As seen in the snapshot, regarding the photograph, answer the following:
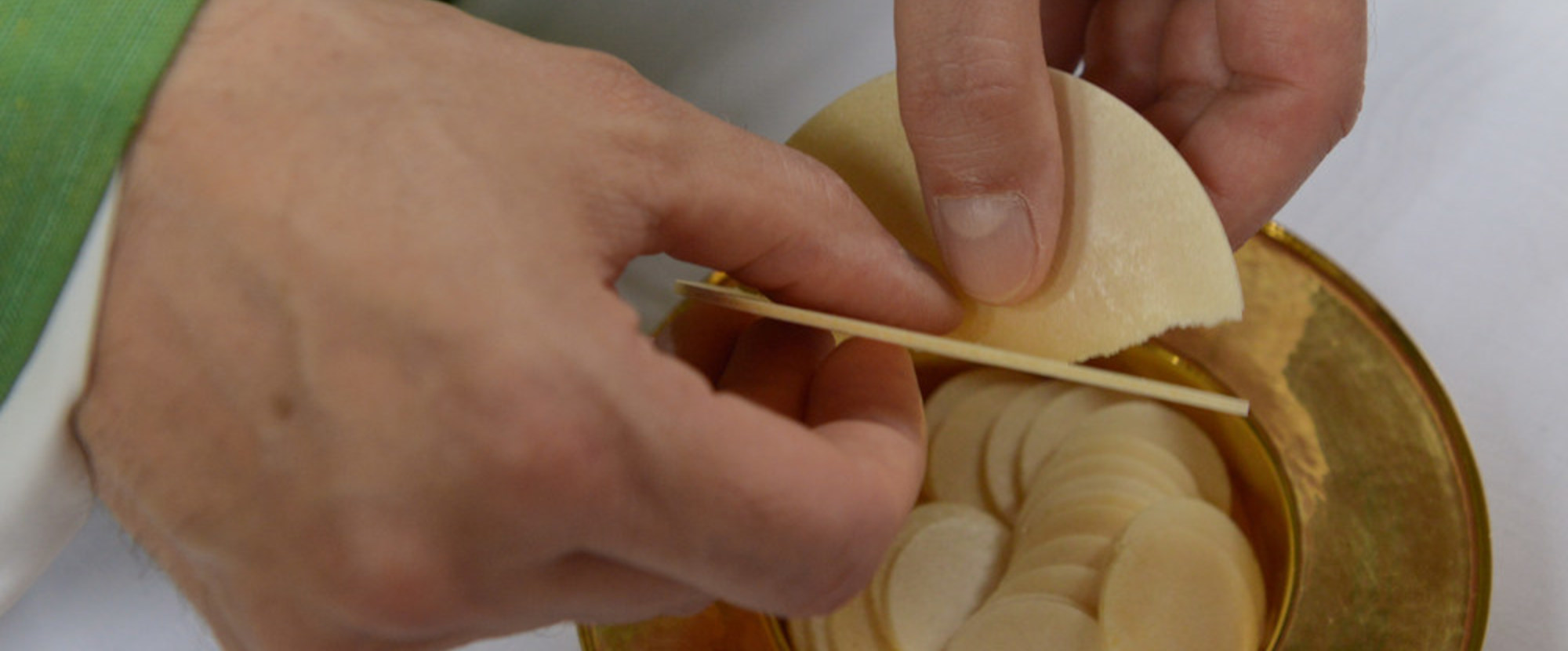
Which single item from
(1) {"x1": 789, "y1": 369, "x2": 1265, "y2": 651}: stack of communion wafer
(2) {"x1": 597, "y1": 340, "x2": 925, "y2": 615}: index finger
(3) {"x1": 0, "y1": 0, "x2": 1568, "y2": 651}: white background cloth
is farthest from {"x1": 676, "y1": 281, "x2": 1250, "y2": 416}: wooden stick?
(3) {"x1": 0, "y1": 0, "x2": 1568, "y2": 651}: white background cloth

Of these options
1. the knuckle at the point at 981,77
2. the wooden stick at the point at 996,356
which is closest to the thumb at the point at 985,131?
the knuckle at the point at 981,77

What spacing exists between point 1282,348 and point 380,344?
0.67 metres

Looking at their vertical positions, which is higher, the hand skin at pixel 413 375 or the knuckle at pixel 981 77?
the knuckle at pixel 981 77

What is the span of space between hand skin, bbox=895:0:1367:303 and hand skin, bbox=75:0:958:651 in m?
0.19

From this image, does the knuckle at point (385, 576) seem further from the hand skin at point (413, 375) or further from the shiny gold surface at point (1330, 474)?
the shiny gold surface at point (1330, 474)

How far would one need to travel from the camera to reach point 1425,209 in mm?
1012

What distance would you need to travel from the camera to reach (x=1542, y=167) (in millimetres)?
1008

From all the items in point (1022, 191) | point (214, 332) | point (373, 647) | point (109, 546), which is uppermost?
point (1022, 191)

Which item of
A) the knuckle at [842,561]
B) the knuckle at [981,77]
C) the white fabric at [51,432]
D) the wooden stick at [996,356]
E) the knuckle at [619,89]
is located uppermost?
the knuckle at [981,77]

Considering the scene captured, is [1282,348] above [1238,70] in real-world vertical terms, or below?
below

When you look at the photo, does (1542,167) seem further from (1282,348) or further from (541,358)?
(541,358)

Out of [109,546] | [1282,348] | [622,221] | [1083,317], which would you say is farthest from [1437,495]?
[109,546]

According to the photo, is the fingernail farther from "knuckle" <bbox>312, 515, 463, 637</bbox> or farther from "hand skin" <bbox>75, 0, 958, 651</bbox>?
"knuckle" <bbox>312, 515, 463, 637</bbox>

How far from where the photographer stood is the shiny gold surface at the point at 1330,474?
2.32 feet
